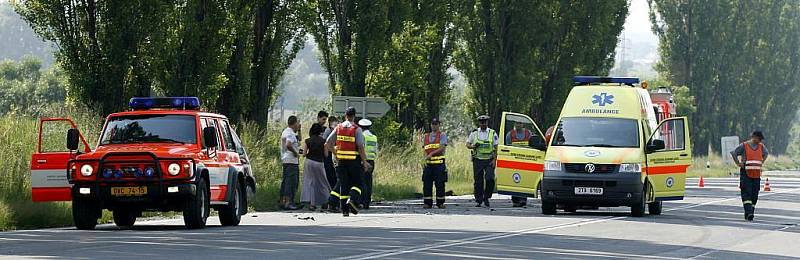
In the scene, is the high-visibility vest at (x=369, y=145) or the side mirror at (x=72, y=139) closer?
the side mirror at (x=72, y=139)

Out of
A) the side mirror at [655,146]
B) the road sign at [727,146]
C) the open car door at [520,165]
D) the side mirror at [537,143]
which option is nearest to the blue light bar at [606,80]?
the open car door at [520,165]

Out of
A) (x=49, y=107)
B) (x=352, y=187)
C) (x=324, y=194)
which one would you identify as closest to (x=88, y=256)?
(x=352, y=187)

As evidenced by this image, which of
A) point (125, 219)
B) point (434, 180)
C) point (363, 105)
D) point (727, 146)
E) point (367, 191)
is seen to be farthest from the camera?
point (727, 146)

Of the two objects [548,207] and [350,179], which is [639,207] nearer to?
[548,207]

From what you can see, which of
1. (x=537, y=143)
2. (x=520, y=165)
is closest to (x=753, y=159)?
(x=537, y=143)

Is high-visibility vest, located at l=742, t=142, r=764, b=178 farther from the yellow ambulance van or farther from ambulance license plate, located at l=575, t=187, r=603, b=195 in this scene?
ambulance license plate, located at l=575, t=187, r=603, b=195

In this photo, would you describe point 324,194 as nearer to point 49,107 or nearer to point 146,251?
point 49,107

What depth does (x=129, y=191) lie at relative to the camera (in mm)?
20203

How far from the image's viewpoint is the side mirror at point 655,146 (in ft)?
86.7

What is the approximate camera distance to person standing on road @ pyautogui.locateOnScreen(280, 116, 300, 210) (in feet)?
90.9

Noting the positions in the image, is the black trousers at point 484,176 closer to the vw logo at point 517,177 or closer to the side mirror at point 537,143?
the vw logo at point 517,177

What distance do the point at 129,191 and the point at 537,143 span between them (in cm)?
906

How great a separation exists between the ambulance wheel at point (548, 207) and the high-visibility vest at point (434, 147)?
318 centimetres

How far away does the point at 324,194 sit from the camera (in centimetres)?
2753
